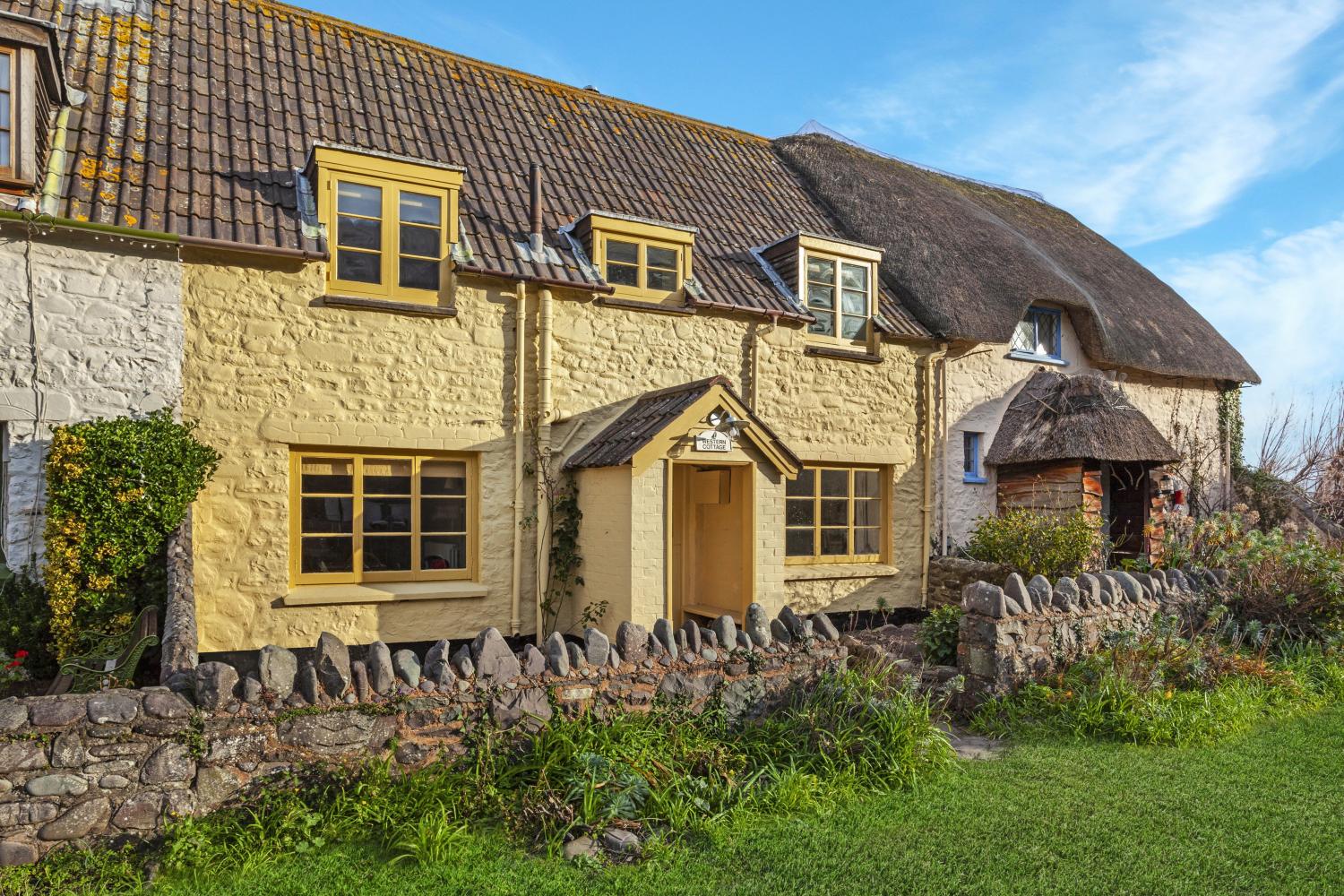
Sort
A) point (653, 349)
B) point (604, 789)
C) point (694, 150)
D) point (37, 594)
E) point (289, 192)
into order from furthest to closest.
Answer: point (694, 150) → point (653, 349) → point (289, 192) → point (37, 594) → point (604, 789)

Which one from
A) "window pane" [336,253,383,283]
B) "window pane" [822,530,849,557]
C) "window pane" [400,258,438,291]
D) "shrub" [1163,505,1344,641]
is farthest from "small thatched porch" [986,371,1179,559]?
"window pane" [336,253,383,283]

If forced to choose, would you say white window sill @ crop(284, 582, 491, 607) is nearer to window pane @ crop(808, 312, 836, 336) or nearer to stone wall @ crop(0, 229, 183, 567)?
stone wall @ crop(0, 229, 183, 567)

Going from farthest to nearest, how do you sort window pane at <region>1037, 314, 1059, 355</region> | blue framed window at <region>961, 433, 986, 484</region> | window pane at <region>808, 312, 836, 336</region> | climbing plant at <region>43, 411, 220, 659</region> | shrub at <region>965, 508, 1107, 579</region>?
window pane at <region>1037, 314, 1059, 355</region> → blue framed window at <region>961, 433, 986, 484</region> → window pane at <region>808, 312, 836, 336</region> → shrub at <region>965, 508, 1107, 579</region> → climbing plant at <region>43, 411, 220, 659</region>

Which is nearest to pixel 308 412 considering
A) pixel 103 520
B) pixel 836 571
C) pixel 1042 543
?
pixel 103 520

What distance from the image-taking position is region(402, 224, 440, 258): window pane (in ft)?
30.8

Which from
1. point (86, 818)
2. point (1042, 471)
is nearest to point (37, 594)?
point (86, 818)

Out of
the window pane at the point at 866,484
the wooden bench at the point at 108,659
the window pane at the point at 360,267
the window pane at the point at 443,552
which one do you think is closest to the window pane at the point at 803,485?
the window pane at the point at 866,484

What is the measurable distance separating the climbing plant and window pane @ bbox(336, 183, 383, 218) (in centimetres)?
330

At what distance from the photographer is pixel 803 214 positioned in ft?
45.4

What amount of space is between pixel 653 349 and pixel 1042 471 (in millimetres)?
6706

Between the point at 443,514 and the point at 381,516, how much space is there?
26.7 inches

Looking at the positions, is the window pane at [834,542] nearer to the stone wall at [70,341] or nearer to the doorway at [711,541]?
the doorway at [711,541]

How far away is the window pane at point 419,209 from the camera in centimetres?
941

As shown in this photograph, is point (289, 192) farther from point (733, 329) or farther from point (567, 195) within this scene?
point (733, 329)
